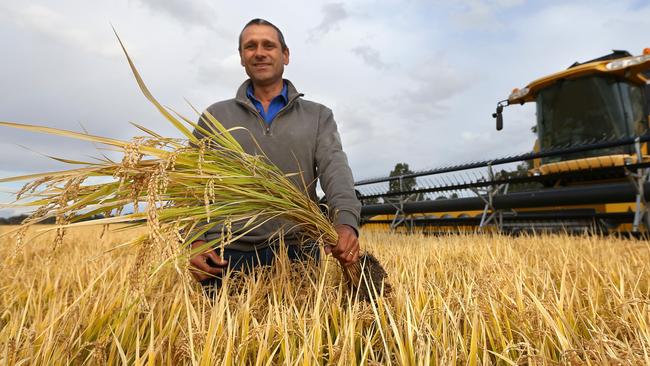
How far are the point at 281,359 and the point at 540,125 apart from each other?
7229 mm

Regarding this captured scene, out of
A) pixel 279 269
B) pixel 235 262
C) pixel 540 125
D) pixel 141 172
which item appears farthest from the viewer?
pixel 540 125

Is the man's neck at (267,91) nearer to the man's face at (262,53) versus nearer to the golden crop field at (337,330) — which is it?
the man's face at (262,53)

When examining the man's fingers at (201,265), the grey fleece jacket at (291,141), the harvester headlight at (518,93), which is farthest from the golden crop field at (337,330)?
the harvester headlight at (518,93)

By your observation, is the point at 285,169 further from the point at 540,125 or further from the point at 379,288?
the point at 540,125

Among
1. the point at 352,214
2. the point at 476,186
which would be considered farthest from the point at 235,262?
the point at 476,186

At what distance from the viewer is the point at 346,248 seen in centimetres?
165

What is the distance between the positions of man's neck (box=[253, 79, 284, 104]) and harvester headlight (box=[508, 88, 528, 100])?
6051 mm

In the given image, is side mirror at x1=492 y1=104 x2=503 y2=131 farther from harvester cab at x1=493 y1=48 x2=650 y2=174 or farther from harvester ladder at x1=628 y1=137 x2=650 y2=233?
harvester ladder at x1=628 y1=137 x2=650 y2=233

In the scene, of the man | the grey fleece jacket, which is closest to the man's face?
the man

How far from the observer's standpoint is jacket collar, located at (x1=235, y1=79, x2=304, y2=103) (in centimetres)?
231

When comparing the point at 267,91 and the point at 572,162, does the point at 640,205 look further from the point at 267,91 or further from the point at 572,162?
the point at 267,91

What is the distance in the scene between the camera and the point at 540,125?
725cm

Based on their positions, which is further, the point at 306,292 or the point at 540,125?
the point at 540,125

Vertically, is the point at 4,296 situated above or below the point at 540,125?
below
